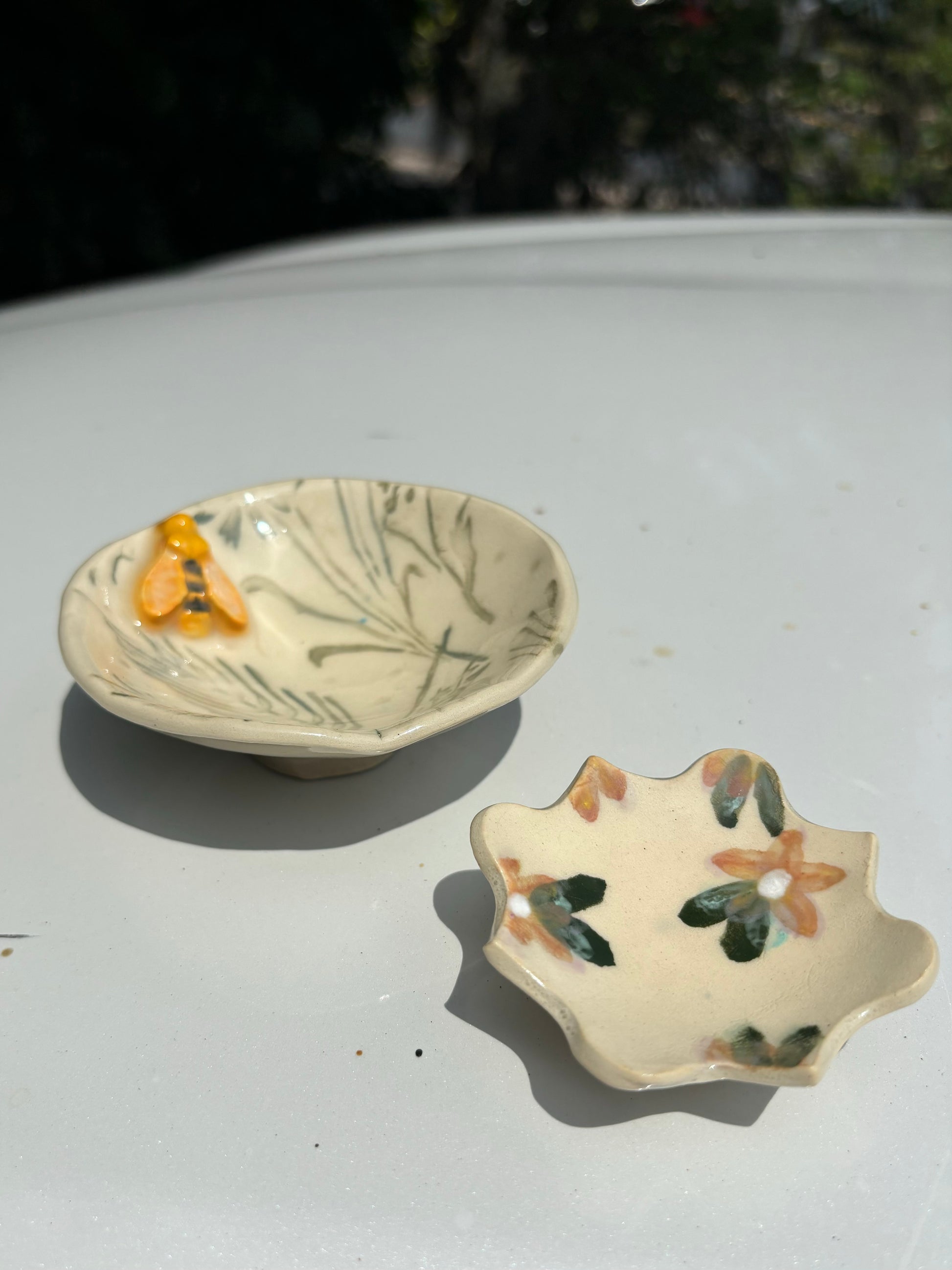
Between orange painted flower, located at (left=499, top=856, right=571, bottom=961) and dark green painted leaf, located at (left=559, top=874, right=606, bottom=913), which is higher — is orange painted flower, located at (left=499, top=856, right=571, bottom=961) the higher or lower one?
the higher one

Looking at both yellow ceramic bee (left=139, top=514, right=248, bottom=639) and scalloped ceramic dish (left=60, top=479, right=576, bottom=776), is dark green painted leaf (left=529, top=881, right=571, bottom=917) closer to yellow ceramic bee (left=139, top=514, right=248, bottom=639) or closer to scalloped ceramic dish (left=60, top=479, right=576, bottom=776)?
scalloped ceramic dish (left=60, top=479, right=576, bottom=776)

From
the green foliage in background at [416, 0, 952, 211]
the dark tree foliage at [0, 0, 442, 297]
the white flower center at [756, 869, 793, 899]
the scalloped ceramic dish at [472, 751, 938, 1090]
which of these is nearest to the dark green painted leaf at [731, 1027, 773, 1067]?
the scalloped ceramic dish at [472, 751, 938, 1090]

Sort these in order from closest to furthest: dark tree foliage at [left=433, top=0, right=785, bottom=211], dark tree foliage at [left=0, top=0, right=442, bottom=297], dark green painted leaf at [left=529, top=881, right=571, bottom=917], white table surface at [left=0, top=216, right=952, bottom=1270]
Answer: white table surface at [left=0, top=216, right=952, bottom=1270] < dark green painted leaf at [left=529, top=881, right=571, bottom=917] < dark tree foliage at [left=0, top=0, right=442, bottom=297] < dark tree foliage at [left=433, top=0, right=785, bottom=211]

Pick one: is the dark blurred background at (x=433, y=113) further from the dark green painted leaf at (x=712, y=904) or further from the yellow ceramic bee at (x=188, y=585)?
the dark green painted leaf at (x=712, y=904)

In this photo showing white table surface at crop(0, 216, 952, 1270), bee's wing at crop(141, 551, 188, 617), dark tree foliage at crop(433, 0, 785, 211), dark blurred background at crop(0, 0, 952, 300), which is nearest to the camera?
white table surface at crop(0, 216, 952, 1270)

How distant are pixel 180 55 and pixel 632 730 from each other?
2496 millimetres

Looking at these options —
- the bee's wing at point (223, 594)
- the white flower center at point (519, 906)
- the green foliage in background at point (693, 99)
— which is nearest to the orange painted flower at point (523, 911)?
the white flower center at point (519, 906)

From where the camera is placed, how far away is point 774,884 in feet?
2.35

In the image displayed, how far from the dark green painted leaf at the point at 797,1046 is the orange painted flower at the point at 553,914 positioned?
12cm

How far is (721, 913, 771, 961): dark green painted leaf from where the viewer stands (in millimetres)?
686

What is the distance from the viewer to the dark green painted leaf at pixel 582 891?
2.29 feet

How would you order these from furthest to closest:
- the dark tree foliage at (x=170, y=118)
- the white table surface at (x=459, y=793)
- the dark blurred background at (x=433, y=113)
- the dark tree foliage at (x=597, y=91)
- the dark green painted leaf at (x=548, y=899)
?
the dark tree foliage at (x=597, y=91), the dark blurred background at (x=433, y=113), the dark tree foliage at (x=170, y=118), the dark green painted leaf at (x=548, y=899), the white table surface at (x=459, y=793)

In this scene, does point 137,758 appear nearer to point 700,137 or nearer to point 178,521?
point 178,521

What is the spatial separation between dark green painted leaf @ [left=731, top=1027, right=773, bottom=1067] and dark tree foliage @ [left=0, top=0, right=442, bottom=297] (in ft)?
8.51
